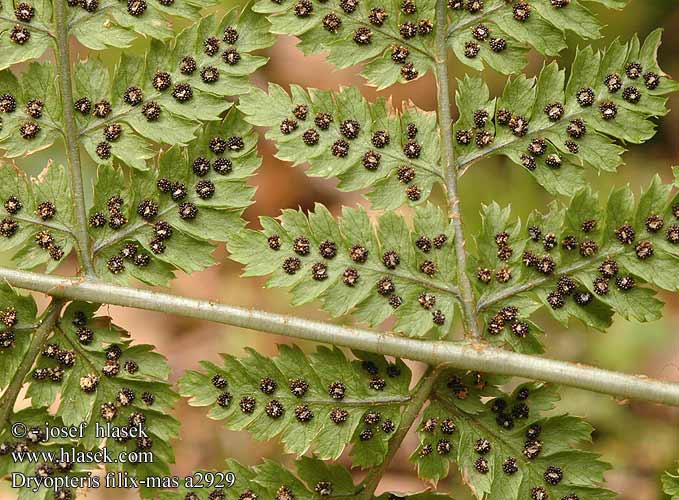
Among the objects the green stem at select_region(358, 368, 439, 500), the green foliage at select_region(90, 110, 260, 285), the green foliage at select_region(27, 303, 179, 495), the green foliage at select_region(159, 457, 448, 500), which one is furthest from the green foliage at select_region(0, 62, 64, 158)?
the green stem at select_region(358, 368, 439, 500)

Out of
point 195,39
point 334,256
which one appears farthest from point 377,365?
point 195,39

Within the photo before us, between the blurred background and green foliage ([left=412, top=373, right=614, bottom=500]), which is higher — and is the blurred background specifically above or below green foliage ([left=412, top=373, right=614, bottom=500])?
below

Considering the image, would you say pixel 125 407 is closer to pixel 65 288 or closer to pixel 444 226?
pixel 65 288

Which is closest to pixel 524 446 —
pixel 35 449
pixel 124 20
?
pixel 35 449

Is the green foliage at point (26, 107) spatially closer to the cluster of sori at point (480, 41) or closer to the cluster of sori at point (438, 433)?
the cluster of sori at point (480, 41)

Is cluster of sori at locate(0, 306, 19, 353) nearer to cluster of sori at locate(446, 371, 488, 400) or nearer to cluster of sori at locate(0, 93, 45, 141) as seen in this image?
cluster of sori at locate(0, 93, 45, 141)

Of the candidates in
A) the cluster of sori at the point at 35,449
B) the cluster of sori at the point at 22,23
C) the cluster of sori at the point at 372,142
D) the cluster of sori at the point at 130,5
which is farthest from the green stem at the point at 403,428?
the cluster of sori at the point at 22,23
